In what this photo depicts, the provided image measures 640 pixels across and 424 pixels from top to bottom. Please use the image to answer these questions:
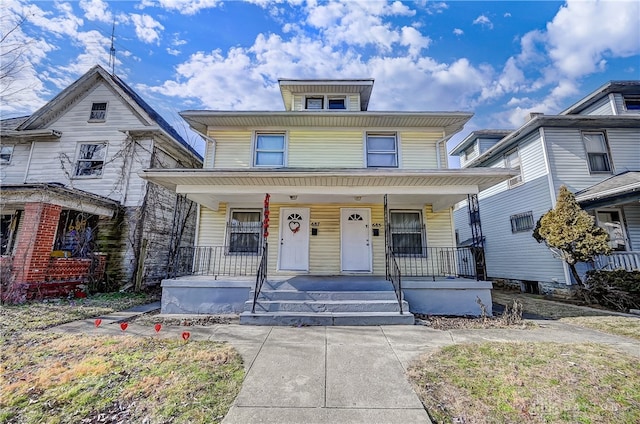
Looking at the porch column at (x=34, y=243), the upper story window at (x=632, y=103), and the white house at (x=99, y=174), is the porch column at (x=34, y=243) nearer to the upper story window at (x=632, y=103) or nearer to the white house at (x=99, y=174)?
the white house at (x=99, y=174)

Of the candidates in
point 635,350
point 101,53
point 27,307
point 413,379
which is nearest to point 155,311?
point 27,307

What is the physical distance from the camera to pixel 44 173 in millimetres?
10766

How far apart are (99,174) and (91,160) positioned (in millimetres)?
737

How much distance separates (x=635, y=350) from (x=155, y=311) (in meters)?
10.1

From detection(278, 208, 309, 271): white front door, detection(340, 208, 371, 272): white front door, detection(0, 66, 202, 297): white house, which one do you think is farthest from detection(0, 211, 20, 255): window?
detection(340, 208, 371, 272): white front door

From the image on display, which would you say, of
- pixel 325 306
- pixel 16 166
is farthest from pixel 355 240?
pixel 16 166

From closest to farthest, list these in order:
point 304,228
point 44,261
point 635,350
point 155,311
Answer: point 635,350, point 155,311, point 44,261, point 304,228

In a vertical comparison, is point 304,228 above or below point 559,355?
above

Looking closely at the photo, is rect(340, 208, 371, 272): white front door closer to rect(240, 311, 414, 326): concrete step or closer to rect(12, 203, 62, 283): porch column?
rect(240, 311, 414, 326): concrete step

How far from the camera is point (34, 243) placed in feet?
24.0

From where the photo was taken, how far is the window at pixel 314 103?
10.8 metres

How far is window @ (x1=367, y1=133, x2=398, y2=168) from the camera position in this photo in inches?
368

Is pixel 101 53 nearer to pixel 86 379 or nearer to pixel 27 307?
pixel 27 307

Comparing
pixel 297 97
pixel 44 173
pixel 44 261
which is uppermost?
pixel 297 97
